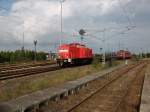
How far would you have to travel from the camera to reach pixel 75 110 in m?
13.6

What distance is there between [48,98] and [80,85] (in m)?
6.25

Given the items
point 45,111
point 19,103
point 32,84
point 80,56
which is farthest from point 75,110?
point 80,56

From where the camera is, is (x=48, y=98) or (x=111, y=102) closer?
(x=48, y=98)

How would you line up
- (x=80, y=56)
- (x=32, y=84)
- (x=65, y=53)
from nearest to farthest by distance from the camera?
(x=32, y=84) → (x=65, y=53) → (x=80, y=56)

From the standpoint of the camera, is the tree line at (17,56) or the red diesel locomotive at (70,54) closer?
the red diesel locomotive at (70,54)

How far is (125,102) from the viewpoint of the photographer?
53.4 ft

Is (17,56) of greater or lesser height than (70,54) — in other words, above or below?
below

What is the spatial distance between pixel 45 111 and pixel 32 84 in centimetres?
724

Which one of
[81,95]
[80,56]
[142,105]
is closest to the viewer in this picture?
[142,105]

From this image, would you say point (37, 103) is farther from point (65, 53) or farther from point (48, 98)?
point (65, 53)

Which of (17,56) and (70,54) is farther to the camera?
(17,56)

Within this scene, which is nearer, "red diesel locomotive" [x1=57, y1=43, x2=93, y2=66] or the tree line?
"red diesel locomotive" [x1=57, y1=43, x2=93, y2=66]

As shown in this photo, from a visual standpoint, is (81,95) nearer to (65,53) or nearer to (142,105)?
(142,105)

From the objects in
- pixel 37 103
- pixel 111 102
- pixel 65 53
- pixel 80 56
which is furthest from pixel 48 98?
pixel 80 56
